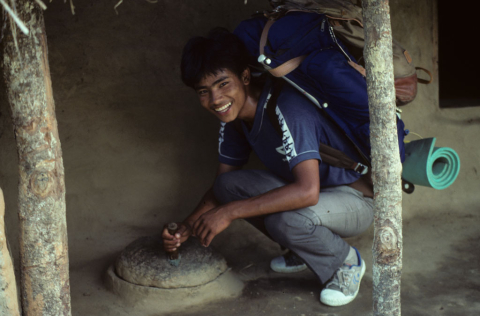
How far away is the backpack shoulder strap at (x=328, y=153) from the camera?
97.7 inches

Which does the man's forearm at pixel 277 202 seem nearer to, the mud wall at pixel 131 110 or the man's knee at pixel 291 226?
the man's knee at pixel 291 226

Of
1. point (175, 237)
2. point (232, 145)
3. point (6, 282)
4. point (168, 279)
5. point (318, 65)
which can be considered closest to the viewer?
point (6, 282)

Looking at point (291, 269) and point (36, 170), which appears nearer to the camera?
point (36, 170)

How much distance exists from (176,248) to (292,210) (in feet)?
2.04

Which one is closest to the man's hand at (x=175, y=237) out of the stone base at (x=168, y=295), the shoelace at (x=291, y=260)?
the stone base at (x=168, y=295)

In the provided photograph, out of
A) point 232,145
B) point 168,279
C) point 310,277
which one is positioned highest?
point 232,145

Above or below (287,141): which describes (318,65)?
above

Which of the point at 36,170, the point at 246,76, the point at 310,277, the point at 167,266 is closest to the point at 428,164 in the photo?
the point at 310,277

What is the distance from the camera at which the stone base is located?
8.46 ft

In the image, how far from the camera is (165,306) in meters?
2.58

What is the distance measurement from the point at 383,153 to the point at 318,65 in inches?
23.7

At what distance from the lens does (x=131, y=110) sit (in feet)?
10.4

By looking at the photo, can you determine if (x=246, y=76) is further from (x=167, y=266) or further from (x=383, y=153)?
(x=167, y=266)

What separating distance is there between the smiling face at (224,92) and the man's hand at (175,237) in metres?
0.58
